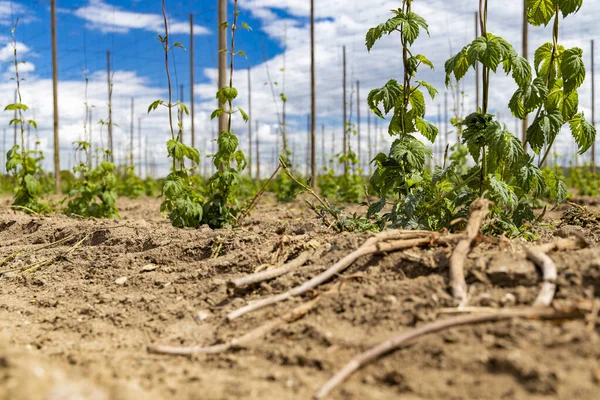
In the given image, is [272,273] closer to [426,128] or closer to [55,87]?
[426,128]

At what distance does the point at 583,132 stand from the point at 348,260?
192 cm

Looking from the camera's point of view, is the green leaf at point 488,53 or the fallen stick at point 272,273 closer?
the fallen stick at point 272,273

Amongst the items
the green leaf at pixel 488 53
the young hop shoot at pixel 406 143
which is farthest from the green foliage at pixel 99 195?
the green leaf at pixel 488 53

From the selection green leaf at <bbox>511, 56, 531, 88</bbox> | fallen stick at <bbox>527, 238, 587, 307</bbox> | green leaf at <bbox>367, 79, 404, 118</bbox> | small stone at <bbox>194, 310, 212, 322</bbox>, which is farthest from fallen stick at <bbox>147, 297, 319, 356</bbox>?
green leaf at <bbox>511, 56, 531, 88</bbox>

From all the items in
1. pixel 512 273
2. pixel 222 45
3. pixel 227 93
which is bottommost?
pixel 512 273

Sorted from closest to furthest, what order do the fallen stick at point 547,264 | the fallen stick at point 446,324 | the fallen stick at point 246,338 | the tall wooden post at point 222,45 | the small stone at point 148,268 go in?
the fallen stick at point 446,324 → the fallen stick at point 547,264 → the fallen stick at point 246,338 → the small stone at point 148,268 → the tall wooden post at point 222,45

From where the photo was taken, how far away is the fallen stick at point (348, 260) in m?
2.65

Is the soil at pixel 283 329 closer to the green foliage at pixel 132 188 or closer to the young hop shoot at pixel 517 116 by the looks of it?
A: the young hop shoot at pixel 517 116

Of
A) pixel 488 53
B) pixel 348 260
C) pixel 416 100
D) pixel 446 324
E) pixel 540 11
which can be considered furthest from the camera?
pixel 416 100

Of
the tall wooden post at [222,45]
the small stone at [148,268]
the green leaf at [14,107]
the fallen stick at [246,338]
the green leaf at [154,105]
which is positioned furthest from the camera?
the green leaf at [14,107]

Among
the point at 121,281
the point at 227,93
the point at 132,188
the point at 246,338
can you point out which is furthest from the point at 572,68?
the point at 132,188

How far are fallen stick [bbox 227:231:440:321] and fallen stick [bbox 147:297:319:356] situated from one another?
0.45ft

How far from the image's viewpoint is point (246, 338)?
94.3 inches

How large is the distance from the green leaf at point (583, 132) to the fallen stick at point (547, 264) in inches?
42.3
